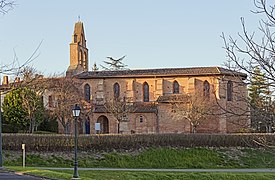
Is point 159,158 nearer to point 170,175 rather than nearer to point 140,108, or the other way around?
point 170,175

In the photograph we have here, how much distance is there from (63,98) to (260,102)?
5245 cm

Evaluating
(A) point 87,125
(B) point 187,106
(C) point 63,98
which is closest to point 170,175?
(C) point 63,98

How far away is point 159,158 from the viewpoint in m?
40.8

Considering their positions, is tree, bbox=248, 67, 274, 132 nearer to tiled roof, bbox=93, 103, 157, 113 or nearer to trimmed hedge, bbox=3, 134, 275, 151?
trimmed hedge, bbox=3, 134, 275, 151

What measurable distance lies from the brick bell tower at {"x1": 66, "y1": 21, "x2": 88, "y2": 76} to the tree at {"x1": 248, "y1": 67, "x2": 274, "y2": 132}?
72.0 meters

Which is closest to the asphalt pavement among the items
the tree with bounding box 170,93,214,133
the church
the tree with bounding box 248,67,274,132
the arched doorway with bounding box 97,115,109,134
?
the tree with bounding box 248,67,274,132

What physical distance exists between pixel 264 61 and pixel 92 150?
33879 mm

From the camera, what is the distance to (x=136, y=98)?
69.4 metres

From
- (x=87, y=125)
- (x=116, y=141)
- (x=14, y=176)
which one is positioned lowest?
(x=14, y=176)

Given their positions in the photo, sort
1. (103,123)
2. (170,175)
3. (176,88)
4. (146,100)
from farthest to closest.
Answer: (146,100) < (176,88) < (103,123) < (170,175)

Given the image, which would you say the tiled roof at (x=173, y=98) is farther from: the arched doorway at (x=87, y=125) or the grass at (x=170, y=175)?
the grass at (x=170, y=175)

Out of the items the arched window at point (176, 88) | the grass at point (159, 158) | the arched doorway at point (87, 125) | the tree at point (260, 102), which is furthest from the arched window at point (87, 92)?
the tree at point (260, 102)

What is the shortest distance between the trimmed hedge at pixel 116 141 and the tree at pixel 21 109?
1454 centimetres

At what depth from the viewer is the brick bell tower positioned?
82750mm
